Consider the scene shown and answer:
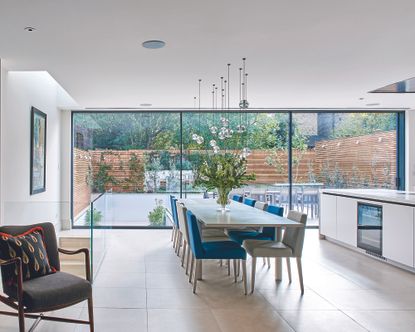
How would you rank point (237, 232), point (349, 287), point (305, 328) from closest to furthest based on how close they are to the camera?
point (305, 328) → point (349, 287) → point (237, 232)

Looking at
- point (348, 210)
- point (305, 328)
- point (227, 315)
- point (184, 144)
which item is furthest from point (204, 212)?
point (184, 144)

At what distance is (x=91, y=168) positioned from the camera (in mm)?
8852

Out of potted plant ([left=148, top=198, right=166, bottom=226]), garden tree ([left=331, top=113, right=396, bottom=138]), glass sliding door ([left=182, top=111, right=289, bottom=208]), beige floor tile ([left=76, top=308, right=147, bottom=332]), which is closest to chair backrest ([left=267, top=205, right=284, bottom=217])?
beige floor tile ([left=76, top=308, right=147, bottom=332])

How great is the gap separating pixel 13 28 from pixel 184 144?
216 inches

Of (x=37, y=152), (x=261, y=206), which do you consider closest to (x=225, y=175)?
(x=261, y=206)

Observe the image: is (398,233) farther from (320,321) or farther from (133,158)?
(133,158)

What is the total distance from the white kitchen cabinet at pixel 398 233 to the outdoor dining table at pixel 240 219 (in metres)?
1.55

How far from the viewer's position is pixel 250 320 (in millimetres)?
3637

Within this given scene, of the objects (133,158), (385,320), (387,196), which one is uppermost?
(133,158)

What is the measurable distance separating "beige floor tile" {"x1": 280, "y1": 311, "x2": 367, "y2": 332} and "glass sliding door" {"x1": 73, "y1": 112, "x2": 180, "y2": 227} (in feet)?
17.7

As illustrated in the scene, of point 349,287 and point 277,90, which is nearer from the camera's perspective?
point 349,287

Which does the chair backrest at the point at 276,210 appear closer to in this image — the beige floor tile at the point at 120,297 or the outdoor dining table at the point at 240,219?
the outdoor dining table at the point at 240,219

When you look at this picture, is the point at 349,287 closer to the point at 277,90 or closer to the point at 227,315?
the point at 227,315

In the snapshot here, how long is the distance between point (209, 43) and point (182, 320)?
2.63 meters
